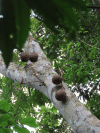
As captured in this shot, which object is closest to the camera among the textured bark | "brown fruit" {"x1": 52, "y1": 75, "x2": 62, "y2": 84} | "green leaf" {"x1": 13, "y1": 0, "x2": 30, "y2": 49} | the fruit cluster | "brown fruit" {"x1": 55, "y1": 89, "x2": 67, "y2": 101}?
"green leaf" {"x1": 13, "y1": 0, "x2": 30, "y2": 49}

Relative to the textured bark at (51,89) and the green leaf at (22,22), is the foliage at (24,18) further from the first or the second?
the textured bark at (51,89)

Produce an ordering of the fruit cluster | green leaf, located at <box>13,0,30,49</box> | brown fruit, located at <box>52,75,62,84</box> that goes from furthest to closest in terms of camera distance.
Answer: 1. the fruit cluster
2. brown fruit, located at <box>52,75,62,84</box>
3. green leaf, located at <box>13,0,30,49</box>

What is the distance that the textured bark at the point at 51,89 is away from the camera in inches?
43.3

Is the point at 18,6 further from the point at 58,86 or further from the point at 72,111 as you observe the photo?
the point at 58,86

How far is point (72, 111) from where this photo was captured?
1200 mm

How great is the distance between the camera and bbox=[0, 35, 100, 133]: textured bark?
3.60 ft

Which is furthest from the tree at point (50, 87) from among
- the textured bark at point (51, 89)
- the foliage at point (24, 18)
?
the foliage at point (24, 18)

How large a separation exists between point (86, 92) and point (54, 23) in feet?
9.50

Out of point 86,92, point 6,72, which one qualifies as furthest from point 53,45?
point 6,72

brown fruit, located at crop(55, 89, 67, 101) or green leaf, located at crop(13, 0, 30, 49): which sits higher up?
brown fruit, located at crop(55, 89, 67, 101)

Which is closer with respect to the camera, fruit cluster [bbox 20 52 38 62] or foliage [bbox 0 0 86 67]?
foliage [bbox 0 0 86 67]

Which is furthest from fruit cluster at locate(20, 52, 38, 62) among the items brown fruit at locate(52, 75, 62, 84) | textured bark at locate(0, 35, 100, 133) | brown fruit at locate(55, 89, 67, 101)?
brown fruit at locate(55, 89, 67, 101)

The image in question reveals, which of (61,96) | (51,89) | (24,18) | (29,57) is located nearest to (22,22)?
(24,18)

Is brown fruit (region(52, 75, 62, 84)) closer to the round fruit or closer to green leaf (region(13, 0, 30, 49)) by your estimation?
the round fruit
